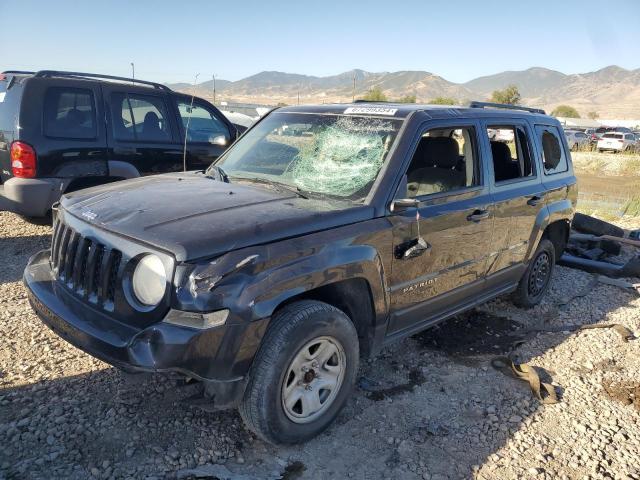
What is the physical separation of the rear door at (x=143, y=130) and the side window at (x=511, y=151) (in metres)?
4.05

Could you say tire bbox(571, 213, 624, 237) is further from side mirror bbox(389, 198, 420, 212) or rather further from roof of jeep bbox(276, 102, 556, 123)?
side mirror bbox(389, 198, 420, 212)

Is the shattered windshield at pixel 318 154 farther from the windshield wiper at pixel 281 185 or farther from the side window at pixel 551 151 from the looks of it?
the side window at pixel 551 151

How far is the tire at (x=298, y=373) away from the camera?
262 cm

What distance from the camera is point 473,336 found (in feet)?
15.2

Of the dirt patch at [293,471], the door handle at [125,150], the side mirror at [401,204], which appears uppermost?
the side mirror at [401,204]

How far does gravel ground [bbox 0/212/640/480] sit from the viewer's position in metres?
2.76

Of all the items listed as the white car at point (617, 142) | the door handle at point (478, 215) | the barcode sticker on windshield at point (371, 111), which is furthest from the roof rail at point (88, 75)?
the white car at point (617, 142)

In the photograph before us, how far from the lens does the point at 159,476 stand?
2.62 m

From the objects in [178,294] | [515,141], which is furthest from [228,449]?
[515,141]

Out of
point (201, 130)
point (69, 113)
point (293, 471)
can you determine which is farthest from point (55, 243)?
point (201, 130)

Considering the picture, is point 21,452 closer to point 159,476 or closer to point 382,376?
point 159,476

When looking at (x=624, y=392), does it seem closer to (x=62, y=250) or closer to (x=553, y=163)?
(x=553, y=163)

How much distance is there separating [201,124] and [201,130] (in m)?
0.10

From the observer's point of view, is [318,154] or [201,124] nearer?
[318,154]
